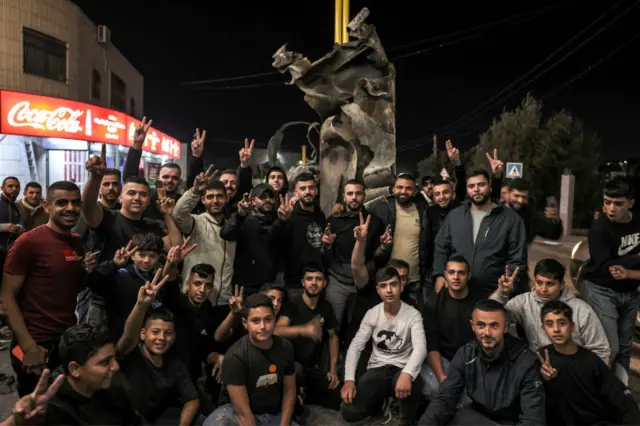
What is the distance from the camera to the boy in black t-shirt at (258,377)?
3.62 m

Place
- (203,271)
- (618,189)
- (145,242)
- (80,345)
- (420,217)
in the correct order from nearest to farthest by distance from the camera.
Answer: (80,345) → (145,242) → (203,271) → (618,189) → (420,217)

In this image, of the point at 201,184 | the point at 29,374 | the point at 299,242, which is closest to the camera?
the point at 29,374

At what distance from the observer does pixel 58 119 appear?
12.4m

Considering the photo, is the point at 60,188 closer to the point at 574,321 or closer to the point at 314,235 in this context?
the point at 314,235

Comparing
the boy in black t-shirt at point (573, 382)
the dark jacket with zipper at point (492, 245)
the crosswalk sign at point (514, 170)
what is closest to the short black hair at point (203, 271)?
the dark jacket with zipper at point (492, 245)

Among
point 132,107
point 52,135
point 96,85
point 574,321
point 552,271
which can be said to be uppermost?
point 132,107

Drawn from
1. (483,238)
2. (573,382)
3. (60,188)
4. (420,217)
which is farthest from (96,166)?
(573,382)

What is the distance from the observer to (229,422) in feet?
12.0

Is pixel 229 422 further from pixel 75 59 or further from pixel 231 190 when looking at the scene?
pixel 75 59

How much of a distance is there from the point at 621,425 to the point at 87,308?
4.07 m

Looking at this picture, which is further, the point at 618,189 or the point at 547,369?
the point at 618,189

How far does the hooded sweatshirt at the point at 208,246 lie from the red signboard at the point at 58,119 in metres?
8.48

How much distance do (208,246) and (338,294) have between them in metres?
1.33

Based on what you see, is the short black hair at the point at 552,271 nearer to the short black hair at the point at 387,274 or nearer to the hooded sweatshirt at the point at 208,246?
the short black hair at the point at 387,274
